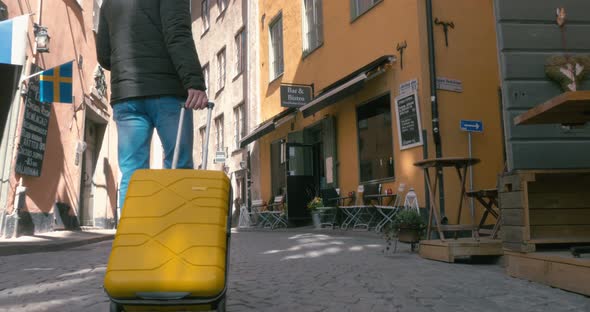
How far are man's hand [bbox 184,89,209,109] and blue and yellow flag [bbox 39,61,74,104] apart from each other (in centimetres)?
743

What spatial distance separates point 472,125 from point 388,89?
1692mm

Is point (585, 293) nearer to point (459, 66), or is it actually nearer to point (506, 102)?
point (506, 102)

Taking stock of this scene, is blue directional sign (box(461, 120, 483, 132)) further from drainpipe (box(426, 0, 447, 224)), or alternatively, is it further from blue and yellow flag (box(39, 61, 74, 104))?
blue and yellow flag (box(39, 61, 74, 104))

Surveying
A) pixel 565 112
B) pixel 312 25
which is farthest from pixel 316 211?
pixel 565 112

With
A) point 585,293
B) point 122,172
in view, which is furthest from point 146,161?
point 585,293

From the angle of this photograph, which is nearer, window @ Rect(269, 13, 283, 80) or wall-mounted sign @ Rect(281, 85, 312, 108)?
wall-mounted sign @ Rect(281, 85, 312, 108)

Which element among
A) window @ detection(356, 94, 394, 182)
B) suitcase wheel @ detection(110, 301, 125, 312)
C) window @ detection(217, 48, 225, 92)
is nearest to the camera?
suitcase wheel @ detection(110, 301, 125, 312)

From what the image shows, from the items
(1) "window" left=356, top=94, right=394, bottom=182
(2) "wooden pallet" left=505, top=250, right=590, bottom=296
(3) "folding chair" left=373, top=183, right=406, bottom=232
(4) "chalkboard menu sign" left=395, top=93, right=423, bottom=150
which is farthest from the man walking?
(1) "window" left=356, top=94, right=394, bottom=182

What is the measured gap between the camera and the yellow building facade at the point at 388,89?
29.5ft

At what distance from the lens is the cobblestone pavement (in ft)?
10.6

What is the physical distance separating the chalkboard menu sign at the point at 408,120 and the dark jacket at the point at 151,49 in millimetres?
6391

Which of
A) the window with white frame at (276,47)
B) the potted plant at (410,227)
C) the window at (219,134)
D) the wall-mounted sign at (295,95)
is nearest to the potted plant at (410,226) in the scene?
the potted plant at (410,227)

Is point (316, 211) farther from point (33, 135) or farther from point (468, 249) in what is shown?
point (468, 249)

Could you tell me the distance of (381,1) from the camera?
33.5ft
